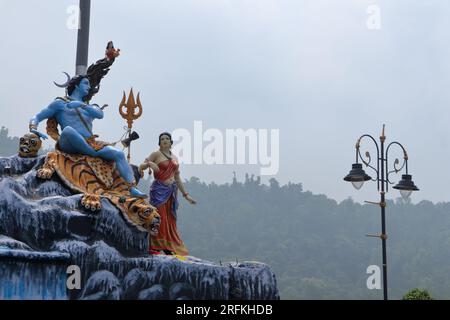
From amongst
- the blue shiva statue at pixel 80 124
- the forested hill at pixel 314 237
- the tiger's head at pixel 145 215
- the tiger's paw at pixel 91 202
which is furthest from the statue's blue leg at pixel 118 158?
the forested hill at pixel 314 237

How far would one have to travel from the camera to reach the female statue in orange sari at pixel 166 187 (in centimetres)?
1176

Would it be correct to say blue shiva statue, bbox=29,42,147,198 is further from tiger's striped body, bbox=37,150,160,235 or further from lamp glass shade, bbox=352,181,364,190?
lamp glass shade, bbox=352,181,364,190

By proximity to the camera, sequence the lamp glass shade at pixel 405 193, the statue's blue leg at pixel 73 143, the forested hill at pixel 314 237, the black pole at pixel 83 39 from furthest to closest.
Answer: the forested hill at pixel 314 237, the black pole at pixel 83 39, the lamp glass shade at pixel 405 193, the statue's blue leg at pixel 73 143

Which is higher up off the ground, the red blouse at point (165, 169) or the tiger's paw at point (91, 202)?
the red blouse at point (165, 169)

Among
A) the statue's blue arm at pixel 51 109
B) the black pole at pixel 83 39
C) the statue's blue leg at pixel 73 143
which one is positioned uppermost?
the black pole at pixel 83 39

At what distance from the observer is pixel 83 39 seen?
1405cm

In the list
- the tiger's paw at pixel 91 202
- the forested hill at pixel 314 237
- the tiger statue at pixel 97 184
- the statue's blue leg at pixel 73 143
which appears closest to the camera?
the tiger's paw at pixel 91 202

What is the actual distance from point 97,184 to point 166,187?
4.05 ft

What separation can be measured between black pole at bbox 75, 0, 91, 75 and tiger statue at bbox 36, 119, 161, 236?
2963mm

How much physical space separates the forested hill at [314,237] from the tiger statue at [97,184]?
30301 millimetres

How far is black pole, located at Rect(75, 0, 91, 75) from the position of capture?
13766 mm

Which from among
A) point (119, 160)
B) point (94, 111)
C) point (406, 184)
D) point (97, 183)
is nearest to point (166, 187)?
point (119, 160)

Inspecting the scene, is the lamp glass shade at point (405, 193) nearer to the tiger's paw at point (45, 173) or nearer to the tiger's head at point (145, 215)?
the tiger's head at point (145, 215)
